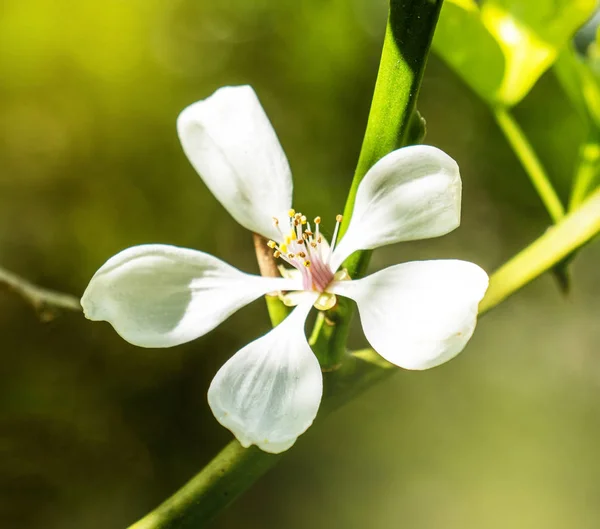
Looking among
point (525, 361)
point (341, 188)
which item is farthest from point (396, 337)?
point (525, 361)

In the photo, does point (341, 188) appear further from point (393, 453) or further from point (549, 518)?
point (549, 518)

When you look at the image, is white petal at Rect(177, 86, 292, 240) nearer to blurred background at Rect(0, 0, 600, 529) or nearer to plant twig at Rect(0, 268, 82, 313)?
plant twig at Rect(0, 268, 82, 313)

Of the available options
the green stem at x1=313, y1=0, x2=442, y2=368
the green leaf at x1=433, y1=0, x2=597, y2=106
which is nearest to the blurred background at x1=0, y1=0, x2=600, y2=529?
the green leaf at x1=433, y1=0, x2=597, y2=106

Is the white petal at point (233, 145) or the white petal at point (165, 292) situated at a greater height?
the white petal at point (233, 145)

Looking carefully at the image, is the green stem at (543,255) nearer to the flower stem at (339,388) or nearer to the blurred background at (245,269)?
the flower stem at (339,388)

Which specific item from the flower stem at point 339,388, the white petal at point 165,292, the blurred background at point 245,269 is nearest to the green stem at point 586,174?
the flower stem at point 339,388

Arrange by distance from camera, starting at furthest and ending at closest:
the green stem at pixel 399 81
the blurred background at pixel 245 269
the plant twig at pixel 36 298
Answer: the blurred background at pixel 245 269 → the plant twig at pixel 36 298 → the green stem at pixel 399 81

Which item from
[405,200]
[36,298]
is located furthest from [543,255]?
[36,298]

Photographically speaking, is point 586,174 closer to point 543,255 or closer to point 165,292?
point 543,255

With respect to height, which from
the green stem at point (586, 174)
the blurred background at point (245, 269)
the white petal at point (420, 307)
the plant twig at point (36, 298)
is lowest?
the blurred background at point (245, 269)
